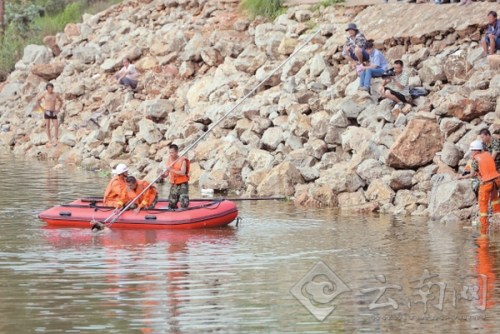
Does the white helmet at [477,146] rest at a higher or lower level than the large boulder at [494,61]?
lower

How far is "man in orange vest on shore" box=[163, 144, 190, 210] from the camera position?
22859 mm

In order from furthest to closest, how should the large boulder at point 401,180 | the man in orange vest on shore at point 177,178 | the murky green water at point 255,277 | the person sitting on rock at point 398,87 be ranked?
the person sitting on rock at point 398,87, the large boulder at point 401,180, the man in orange vest on shore at point 177,178, the murky green water at point 255,277

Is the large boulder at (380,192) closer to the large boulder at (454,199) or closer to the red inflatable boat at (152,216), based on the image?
the large boulder at (454,199)

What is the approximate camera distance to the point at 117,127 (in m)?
34.1

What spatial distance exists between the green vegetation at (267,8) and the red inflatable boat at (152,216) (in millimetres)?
14429

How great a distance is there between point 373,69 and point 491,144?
16.6 feet

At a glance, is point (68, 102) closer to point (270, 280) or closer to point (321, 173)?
point (321, 173)

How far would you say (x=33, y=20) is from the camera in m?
48.9

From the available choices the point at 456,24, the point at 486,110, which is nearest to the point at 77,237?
the point at 486,110

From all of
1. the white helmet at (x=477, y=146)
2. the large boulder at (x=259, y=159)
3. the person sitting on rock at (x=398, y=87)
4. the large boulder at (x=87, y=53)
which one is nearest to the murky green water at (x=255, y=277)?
the white helmet at (x=477, y=146)

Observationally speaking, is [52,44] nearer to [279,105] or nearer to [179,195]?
[279,105]

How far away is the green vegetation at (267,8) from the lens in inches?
1436

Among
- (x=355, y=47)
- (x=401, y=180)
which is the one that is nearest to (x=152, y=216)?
(x=401, y=180)

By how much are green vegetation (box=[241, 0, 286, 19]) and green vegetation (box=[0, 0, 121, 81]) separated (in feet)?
31.9
